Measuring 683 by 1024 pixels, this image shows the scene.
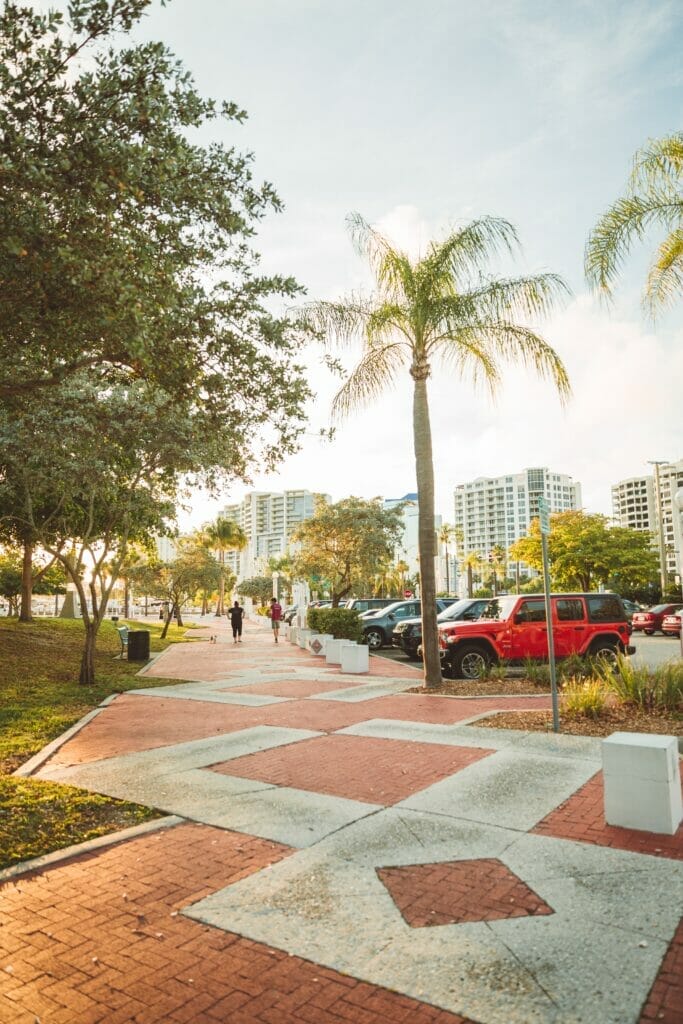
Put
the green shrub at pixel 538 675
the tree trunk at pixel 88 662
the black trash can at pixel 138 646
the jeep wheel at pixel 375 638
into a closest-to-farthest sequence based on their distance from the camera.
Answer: the green shrub at pixel 538 675, the tree trunk at pixel 88 662, the black trash can at pixel 138 646, the jeep wheel at pixel 375 638

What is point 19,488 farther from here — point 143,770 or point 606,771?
point 606,771

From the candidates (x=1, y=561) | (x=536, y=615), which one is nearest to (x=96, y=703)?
(x=536, y=615)

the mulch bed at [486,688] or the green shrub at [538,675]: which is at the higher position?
the green shrub at [538,675]

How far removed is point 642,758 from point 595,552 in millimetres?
38586

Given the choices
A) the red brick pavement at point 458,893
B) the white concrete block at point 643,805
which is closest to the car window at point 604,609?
the white concrete block at point 643,805

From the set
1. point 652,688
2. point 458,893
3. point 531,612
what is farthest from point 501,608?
point 458,893

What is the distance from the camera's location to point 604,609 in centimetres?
1423

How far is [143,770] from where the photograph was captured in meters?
6.85

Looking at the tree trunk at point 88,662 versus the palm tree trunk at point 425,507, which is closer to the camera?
the palm tree trunk at point 425,507

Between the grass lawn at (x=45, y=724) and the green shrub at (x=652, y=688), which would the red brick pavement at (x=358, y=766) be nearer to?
the grass lawn at (x=45, y=724)

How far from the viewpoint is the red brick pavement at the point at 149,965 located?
2.83 meters

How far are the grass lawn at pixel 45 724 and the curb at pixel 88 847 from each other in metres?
0.10

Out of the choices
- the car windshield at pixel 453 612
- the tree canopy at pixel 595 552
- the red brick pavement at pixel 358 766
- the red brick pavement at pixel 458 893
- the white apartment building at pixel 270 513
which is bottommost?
the red brick pavement at pixel 358 766

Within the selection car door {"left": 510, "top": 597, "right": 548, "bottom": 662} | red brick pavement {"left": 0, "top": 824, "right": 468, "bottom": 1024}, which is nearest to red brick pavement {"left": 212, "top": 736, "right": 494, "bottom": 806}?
red brick pavement {"left": 0, "top": 824, "right": 468, "bottom": 1024}
